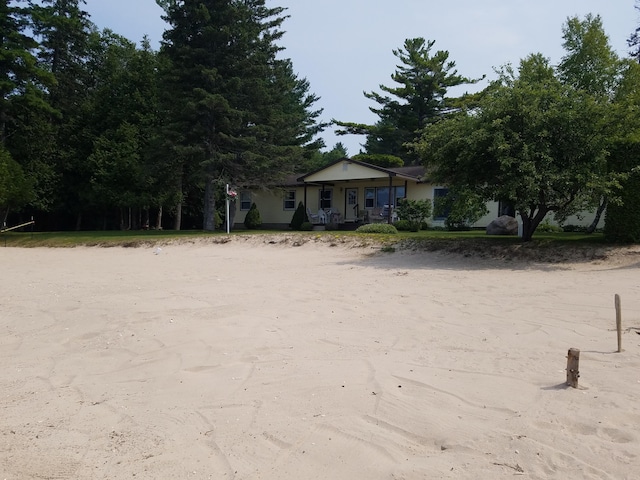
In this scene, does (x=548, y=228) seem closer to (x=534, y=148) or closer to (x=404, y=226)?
(x=404, y=226)

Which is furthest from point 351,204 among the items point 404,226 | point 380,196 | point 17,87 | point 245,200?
point 17,87

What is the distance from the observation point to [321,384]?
452 cm

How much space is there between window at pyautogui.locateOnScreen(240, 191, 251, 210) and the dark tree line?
2.52 m

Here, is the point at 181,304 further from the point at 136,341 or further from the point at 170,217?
the point at 170,217

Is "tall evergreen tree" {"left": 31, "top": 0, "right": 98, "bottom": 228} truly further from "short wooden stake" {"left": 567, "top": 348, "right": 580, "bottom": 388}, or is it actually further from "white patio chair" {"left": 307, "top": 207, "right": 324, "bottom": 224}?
"short wooden stake" {"left": 567, "top": 348, "right": 580, "bottom": 388}

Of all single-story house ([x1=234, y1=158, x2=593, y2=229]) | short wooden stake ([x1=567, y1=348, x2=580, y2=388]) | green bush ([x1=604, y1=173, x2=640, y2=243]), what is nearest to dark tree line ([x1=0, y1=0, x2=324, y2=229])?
single-story house ([x1=234, y1=158, x2=593, y2=229])

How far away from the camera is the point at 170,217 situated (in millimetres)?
39688

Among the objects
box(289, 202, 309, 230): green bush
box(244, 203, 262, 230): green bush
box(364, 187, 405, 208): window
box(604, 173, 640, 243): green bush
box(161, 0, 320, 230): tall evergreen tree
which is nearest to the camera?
box(604, 173, 640, 243): green bush

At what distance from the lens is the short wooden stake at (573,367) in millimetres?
4121

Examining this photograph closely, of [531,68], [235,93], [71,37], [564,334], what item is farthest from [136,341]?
[71,37]

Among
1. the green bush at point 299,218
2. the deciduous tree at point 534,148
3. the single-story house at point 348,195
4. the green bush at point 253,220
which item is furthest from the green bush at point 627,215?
the green bush at point 253,220

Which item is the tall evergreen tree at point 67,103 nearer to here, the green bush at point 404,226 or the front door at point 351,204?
the front door at point 351,204

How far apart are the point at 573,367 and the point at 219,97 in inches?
903

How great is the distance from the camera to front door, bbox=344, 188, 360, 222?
28.8 meters
